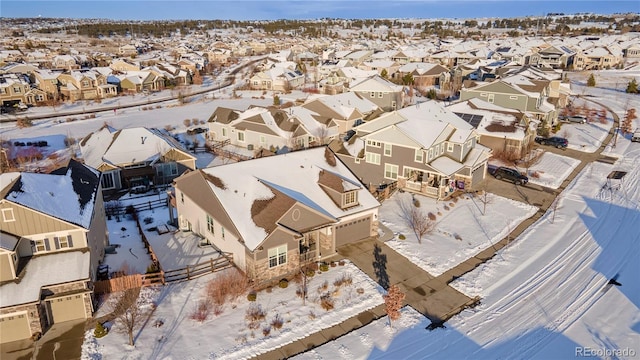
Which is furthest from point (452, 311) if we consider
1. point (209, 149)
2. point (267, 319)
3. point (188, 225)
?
point (209, 149)

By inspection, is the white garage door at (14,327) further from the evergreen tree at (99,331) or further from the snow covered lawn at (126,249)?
the snow covered lawn at (126,249)

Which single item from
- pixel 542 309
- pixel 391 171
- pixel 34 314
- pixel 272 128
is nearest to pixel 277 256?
Answer: pixel 34 314

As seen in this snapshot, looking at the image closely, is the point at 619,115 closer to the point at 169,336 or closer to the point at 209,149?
the point at 209,149

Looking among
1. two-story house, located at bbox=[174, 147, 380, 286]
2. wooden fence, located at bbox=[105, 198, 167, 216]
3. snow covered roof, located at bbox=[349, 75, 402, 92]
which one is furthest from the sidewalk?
snow covered roof, located at bbox=[349, 75, 402, 92]

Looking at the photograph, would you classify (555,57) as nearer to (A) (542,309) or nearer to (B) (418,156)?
(B) (418,156)

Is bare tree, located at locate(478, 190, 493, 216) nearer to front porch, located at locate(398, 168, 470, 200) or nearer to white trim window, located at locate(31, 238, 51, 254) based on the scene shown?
front porch, located at locate(398, 168, 470, 200)

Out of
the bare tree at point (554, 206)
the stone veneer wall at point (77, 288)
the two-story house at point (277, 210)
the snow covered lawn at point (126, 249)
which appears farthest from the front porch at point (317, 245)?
the bare tree at point (554, 206)

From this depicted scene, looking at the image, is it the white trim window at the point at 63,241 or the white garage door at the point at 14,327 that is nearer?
the white garage door at the point at 14,327
